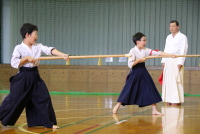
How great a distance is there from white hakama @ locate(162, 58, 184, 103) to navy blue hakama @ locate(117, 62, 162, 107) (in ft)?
5.06

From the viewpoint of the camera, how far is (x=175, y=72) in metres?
6.70

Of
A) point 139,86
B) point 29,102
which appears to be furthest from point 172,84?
point 29,102

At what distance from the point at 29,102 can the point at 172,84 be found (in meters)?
3.57

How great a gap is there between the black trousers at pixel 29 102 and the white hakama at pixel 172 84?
3323 mm

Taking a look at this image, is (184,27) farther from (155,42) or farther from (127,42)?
(127,42)

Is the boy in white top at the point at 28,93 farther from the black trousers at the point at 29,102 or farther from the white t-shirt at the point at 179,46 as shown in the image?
the white t-shirt at the point at 179,46

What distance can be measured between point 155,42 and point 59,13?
3.93m

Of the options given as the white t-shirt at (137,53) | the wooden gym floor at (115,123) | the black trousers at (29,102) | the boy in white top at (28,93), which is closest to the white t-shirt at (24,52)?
the boy in white top at (28,93)

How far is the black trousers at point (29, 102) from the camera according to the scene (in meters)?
3.95

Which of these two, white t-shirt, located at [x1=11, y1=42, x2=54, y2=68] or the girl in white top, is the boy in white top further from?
the girl in white top

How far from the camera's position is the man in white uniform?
665 centimetres

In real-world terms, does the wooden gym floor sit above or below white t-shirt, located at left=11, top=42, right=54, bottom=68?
below

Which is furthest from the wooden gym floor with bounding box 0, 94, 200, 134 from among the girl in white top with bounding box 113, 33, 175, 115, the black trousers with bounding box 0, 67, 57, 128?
the girl in white top with bounding box 113, 33, 175, 115

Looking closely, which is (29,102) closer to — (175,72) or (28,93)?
(28,93)
